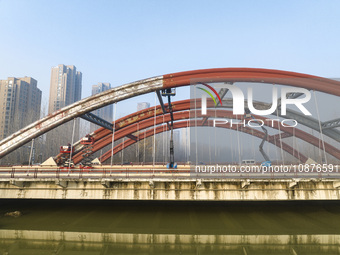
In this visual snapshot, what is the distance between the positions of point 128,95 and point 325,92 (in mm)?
21430

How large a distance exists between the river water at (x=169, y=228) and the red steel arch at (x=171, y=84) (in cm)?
792

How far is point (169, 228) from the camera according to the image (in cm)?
1360

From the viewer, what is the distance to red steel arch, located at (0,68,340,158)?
20844 mm

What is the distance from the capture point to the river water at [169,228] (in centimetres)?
1110

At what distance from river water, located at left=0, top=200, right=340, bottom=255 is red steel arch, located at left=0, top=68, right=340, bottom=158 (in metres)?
7.92

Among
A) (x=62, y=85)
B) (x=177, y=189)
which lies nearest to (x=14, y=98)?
(x=62, y=85)

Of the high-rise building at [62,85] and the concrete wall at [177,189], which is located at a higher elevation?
the high-rise building at [62,85]

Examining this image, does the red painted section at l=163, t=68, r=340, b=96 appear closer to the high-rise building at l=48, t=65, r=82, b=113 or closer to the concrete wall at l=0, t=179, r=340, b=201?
the concrete wall at l=0, t=179, r=340, b=201

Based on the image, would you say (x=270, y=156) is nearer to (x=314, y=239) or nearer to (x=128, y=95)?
(x=314, y=239)

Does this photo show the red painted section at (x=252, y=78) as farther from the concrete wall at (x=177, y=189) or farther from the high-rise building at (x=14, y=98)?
the high-rise building at (x=14, y=98)

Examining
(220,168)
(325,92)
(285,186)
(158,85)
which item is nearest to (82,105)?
(158,85)

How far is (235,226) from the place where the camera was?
13.8 meters

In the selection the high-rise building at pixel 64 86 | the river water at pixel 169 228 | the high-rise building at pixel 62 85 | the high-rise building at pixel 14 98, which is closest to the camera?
the river water at pixel 169 228

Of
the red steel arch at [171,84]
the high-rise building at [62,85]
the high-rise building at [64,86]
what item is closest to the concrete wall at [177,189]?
the red steel arch at [171,84]
